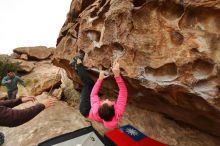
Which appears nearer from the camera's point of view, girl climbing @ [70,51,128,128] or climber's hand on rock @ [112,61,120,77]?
girl climbing @ [70,51,128,128]

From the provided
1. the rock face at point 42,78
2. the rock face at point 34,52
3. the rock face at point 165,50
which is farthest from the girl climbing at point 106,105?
the rock face at point 34,52

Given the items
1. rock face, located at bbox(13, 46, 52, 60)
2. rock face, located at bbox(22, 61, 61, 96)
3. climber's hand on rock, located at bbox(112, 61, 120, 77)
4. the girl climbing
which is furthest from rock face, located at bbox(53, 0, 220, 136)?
rock face, located at bbox(13, 46, 52, 60)

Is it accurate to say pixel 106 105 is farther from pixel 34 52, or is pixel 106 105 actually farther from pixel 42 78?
pixel 34 52

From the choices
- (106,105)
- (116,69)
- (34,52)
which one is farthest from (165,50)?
(34,52)

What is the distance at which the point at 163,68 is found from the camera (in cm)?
570

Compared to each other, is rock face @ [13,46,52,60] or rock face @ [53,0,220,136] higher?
rock face @ [53,0,220,136]

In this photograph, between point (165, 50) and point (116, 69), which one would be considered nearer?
point (165, 50)

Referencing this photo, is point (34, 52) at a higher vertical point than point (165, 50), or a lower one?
lower

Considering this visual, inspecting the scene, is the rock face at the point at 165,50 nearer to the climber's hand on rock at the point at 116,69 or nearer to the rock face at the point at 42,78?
the climber's hand on rock at the point at 116,69

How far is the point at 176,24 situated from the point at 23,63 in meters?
19.2

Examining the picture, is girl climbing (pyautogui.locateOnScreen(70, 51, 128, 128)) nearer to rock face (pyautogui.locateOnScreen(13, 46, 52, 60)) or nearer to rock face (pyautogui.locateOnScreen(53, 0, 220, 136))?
rock face (pyautogui.locateOnScreen(53, 0, 220, 136))

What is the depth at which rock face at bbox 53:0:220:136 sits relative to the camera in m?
5.05

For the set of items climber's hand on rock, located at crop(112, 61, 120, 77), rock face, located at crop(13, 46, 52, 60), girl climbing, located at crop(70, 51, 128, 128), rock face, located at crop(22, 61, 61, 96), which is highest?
climber's hand on rock, located at crop(112, 61, 120, 77)

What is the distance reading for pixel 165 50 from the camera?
560cm
